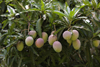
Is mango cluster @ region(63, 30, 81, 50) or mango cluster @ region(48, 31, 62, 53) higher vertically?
mango cluster @ region(63, 30, 81, 50)

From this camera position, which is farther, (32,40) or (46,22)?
(46,22)

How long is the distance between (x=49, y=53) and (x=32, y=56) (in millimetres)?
115

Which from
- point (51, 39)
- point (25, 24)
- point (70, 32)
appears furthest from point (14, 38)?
point (70, 32)

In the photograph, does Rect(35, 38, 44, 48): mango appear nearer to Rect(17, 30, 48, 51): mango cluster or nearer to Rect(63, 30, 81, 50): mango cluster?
Rect(17, 30, 48, 51): mango cluster

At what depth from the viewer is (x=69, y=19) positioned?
0.71 m

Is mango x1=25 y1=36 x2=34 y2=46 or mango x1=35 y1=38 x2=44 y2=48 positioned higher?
mango x1=25 y1=36 x2=34 y2=46

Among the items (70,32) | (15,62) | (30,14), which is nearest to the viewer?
(70,32)

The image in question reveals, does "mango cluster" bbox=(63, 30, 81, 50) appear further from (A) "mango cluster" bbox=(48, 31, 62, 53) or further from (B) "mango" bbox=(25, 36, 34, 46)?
(B) "mango" bbox=(25, 36, 34, 46)

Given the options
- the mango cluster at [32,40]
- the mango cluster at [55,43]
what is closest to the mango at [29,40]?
the mango cluster at [32,40]

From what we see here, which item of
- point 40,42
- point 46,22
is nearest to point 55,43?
point 40,42

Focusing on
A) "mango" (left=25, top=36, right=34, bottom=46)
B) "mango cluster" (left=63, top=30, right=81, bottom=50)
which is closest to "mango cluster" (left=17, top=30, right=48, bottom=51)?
"mango" (left=25, top=36, right=34, bottom=46)

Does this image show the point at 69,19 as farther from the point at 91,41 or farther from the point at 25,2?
the point at 25,2

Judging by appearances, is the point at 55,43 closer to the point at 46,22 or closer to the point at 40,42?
the point at 40,42

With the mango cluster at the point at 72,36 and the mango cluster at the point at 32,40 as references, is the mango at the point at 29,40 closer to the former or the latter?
the mango cluster at the point at 32,40
